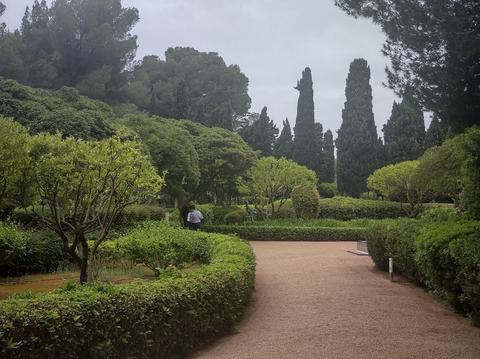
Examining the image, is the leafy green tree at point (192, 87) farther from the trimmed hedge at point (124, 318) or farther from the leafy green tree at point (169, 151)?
the trimmed hedge at point (124, 318)

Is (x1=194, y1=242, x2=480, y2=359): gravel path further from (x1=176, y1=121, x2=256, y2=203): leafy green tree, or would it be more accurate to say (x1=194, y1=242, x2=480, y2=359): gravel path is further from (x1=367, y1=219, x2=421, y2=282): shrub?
(x1=176, y1=121, x2=256, y2=203): leafy green tree

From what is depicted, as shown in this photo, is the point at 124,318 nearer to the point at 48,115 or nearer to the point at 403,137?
the point at 48,115

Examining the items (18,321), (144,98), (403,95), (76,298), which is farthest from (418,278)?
(144,98)

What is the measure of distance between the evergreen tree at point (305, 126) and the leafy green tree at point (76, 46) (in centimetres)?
1386

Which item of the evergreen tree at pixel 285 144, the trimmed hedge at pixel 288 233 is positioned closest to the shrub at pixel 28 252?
the trimmed hedge at pixel 288 233

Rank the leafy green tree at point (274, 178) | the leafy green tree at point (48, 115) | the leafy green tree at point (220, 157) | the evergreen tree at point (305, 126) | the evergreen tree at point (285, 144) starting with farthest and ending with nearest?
the evergreen tree at point (285, 144) → the evergreen tree at point (305, 126) → the leafy green tree at point (274, 178) → the leafy green tree at point (220, 157) → the leafy green tree at point (48, 115)

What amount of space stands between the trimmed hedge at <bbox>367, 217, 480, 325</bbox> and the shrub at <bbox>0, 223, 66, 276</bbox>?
25.0 ft

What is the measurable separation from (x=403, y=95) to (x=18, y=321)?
577 cm

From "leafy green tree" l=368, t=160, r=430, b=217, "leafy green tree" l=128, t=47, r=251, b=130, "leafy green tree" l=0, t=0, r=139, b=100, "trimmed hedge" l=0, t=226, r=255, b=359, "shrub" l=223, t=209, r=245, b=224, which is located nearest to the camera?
"trimmed hedge" l=0, t=226, r=255, b=359

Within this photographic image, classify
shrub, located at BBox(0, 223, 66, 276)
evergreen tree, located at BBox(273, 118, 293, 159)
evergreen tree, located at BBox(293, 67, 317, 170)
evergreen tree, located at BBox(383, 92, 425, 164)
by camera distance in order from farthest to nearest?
evergreen tree, located at BBox(273, 118, 293, 159)
evergreen tree, located at BBox(293, 67, 317, 170)
evergreen tree, located at BBox(383, 92, 425, 164)
shrub, located at BBox(0, 223, 66, 276)

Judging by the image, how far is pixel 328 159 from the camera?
42812 millimetres

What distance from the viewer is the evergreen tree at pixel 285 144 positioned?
4066 centimetres

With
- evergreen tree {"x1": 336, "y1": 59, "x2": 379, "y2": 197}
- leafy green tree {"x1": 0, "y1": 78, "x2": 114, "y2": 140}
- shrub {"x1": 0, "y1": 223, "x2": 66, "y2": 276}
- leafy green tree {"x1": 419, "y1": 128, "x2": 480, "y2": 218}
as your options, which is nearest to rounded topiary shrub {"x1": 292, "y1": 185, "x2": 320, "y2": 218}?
leafy green tree {"x1": 419, "y1": 128, "x2": 480, "y2": 218}

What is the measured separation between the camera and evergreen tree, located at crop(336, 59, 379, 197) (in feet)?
118
